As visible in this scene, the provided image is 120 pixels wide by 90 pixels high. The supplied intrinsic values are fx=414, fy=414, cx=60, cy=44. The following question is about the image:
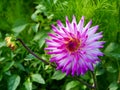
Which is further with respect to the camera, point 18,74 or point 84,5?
point 18,74

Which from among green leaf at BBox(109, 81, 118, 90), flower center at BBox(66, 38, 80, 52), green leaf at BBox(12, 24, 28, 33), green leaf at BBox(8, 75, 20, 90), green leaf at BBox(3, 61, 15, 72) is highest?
flower center at BBox(66, 38, 80, 52)

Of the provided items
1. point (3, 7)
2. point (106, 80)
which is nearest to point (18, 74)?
point (106, 80)

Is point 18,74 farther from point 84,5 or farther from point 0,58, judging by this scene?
point 84,5

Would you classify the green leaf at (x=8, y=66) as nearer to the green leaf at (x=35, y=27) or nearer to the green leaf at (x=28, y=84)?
the green leaf at (x=28, y=84)

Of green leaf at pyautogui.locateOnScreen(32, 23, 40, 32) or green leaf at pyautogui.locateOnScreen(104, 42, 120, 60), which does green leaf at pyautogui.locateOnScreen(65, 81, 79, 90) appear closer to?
green leaf at pyautogui.locateOnScreen(104, 42, 120, 60)

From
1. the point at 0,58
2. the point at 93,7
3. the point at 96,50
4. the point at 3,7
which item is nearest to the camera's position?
the point at 96,50

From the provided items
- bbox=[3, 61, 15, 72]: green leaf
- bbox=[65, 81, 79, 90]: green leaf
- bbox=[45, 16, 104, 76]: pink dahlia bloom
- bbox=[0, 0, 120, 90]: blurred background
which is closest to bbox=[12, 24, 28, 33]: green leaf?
bbox=[0, 0, 120, 90]: blurred background
